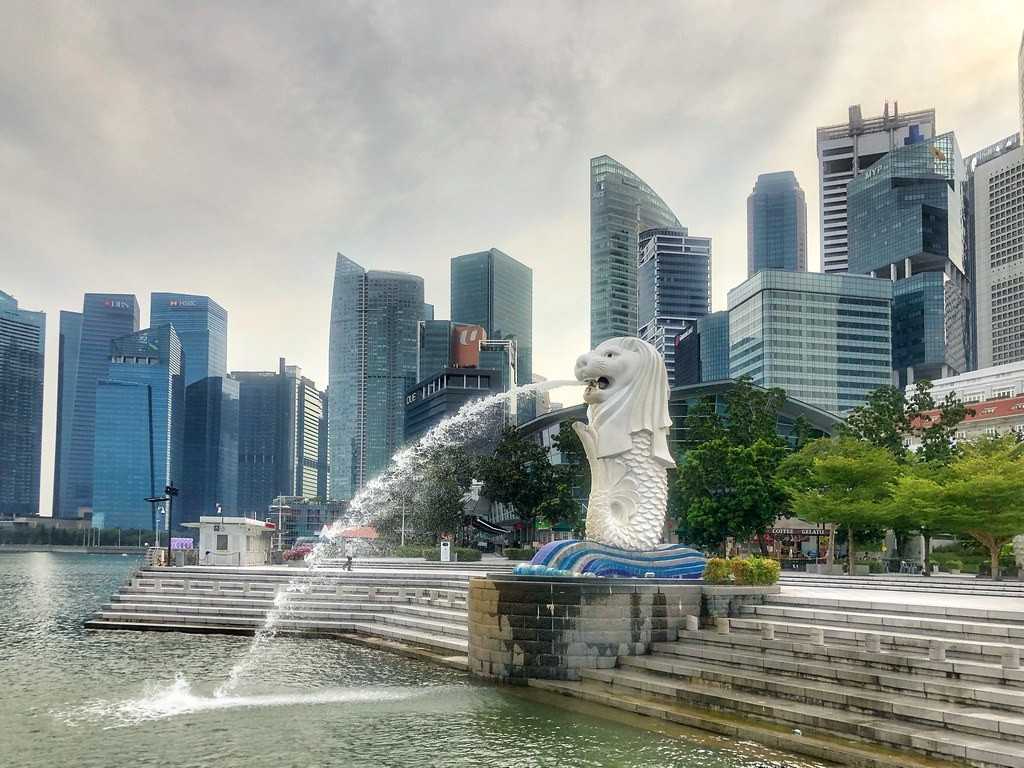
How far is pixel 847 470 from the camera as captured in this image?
39.9m

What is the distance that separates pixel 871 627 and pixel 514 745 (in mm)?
7474

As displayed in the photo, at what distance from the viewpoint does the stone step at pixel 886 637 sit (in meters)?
15.4

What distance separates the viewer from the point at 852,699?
591 inches

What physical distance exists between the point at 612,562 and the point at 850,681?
722 cm

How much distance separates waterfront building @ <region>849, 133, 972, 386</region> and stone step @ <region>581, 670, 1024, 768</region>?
156m

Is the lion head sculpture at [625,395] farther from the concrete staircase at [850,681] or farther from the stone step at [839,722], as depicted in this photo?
the stone step at [839,722]

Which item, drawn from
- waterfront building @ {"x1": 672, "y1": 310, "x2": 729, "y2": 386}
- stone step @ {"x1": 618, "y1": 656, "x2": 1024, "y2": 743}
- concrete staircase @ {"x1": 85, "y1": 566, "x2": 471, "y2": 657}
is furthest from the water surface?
waterfront building @ {"x1": 672, "y1": 310, "x2": 729, "y2": 386}

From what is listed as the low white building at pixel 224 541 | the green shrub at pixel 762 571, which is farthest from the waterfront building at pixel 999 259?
the green shrub at pixel 762 571

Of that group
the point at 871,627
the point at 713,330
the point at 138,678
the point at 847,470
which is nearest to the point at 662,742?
the point at 871,627

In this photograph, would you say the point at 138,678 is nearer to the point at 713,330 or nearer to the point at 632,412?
the point at 632,412

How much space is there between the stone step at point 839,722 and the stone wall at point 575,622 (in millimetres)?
1139

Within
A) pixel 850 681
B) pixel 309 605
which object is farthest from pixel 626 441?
pixel 309 605

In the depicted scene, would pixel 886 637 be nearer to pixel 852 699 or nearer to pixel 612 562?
pixel 852 699

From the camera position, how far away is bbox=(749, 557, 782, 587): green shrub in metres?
21.8
